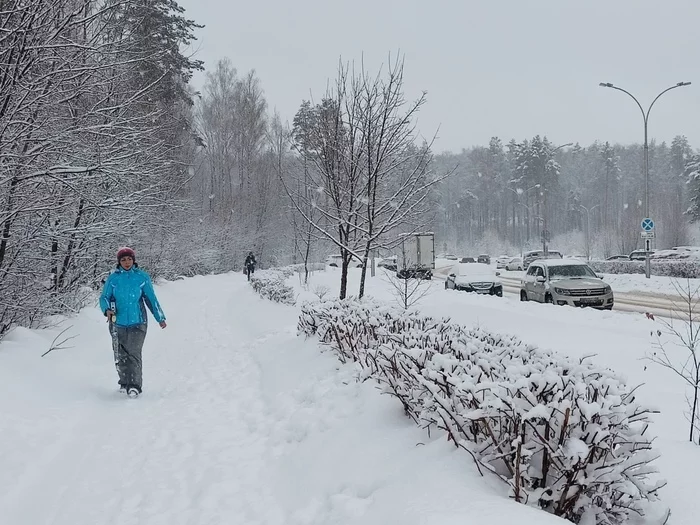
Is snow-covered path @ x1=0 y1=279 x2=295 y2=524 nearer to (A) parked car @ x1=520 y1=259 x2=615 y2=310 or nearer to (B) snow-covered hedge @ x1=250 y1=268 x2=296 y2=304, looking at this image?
(B) snow-covered hedge @ x1=250 y1=268 x2=296 y2=304

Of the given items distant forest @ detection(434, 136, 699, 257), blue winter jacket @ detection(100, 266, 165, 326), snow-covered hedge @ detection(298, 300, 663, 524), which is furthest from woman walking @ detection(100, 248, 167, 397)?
distant forest @ detection(434, 136, 699, 257)

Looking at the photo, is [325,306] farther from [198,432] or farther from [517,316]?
[517,316]

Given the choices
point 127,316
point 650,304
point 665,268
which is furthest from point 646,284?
point 127,316

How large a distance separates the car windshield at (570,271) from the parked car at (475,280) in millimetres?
4496

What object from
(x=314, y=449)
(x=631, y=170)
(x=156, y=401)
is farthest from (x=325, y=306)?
(x=631, y=170)

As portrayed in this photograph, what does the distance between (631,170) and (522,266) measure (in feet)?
199

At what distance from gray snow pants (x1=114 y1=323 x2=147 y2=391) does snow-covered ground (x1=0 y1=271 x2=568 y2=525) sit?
0.71 feet

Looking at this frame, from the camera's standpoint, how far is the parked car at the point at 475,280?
23141 millimetres

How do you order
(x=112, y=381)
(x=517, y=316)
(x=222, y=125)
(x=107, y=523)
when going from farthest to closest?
(x=222, y=125) < (x=517, y=316) < (x=112, y=381) < (x=107, y=523)

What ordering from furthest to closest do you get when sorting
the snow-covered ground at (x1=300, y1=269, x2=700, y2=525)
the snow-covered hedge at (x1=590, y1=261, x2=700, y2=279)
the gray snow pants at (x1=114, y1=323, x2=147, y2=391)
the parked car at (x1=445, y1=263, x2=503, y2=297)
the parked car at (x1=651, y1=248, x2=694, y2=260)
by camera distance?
the parked car at (x1=651, y1=248, x2=694, y2=260)
the snow-covered hedge at (x1=590, y1=261, x2=700, y2=279)
the parked car at (x1=445, y1=263, x2=503, y2=297)
the gray snow pants at (x1=114, y1=323, x2=147, y2=391)
the snow-covered ground at (x1=300, y1=269, x2=700, y2=525)

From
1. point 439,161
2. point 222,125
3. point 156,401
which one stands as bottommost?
point 156,401

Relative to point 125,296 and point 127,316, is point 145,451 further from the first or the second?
point 125,296

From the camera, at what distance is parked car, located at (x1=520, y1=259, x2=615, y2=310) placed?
16.9 meters

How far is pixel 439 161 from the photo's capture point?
104500 millimetres
